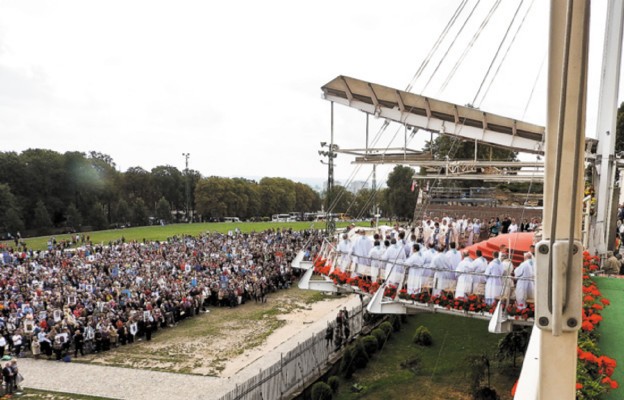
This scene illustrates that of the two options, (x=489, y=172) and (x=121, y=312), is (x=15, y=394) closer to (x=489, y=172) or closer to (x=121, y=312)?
(x=121, y=312)

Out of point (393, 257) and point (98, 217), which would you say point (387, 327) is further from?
point (98, 217)

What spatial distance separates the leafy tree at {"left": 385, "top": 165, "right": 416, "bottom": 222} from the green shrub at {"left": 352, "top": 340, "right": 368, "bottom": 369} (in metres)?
60.7

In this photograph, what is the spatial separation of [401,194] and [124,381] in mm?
65658

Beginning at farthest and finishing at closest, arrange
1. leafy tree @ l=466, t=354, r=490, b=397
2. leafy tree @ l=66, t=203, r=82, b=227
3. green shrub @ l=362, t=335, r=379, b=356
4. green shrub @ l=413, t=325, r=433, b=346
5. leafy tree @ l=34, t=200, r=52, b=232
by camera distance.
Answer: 1. leafy tree @ l=66, t=203, r=82, b=227
2. leafy tree @ l=34, t=200, r=52, b=232
3. green shrub @ l=413, t=325, r=433, b=346
4. green shrub @ l=362, t=335, r=379, b=356
5. leafy tree @ l=466, t=354, r=490, b=397

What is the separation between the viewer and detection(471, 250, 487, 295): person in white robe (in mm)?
11891

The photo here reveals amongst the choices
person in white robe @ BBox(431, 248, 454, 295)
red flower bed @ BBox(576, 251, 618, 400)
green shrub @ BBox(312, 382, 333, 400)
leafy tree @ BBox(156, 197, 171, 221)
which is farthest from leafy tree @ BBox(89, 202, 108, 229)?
red flower bed @ BBox(576, 251, 618, 400)

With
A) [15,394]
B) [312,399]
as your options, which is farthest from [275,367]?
[15,394]

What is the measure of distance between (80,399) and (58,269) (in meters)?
18.2

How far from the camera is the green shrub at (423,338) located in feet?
63.7

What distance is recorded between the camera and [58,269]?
3080 cm

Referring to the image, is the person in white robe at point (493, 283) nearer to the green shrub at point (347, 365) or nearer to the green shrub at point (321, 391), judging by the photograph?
the green shrub at point (321, 391)

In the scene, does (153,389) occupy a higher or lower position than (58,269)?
A: lower

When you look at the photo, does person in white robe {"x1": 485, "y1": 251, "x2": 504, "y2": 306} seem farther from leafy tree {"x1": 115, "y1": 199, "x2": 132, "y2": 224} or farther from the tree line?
leafy tree {"x1": 115, "y1": 199, "x2": 132, "y2": 224}

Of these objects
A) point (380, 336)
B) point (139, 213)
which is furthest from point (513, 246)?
point (139, 213)
